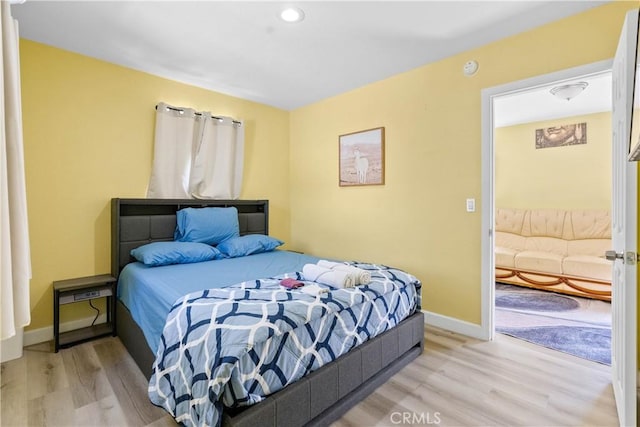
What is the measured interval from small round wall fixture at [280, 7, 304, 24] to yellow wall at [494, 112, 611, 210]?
4424 millimetres

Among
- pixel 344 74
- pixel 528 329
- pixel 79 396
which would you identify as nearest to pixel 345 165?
pixel 344 74

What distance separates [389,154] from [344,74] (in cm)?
95

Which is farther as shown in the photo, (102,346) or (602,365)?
(102,346)

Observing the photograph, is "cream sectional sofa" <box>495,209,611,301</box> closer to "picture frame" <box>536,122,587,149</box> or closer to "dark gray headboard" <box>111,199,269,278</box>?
"picture frame" <box>536,122,587,149</box>

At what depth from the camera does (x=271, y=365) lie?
141cm

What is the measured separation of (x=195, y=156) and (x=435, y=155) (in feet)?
8.35

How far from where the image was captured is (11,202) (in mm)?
961

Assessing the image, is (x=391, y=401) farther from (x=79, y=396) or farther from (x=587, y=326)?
(x=587, y=326)

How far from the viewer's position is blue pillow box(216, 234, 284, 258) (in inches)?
125

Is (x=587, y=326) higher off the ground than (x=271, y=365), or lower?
lower

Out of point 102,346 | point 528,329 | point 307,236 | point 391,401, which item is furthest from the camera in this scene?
point 307,236

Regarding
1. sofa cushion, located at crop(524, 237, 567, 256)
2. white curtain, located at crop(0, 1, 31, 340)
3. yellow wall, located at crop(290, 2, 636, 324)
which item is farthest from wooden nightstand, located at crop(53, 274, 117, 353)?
sofa cushion, located at crop(524, 237, 567, 256)

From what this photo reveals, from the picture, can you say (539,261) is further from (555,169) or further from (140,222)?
(140,222)

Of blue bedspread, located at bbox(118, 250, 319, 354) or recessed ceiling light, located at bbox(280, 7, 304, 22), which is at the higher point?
recessed ceiling light, located at bbox(280, 7, 304, 22)
